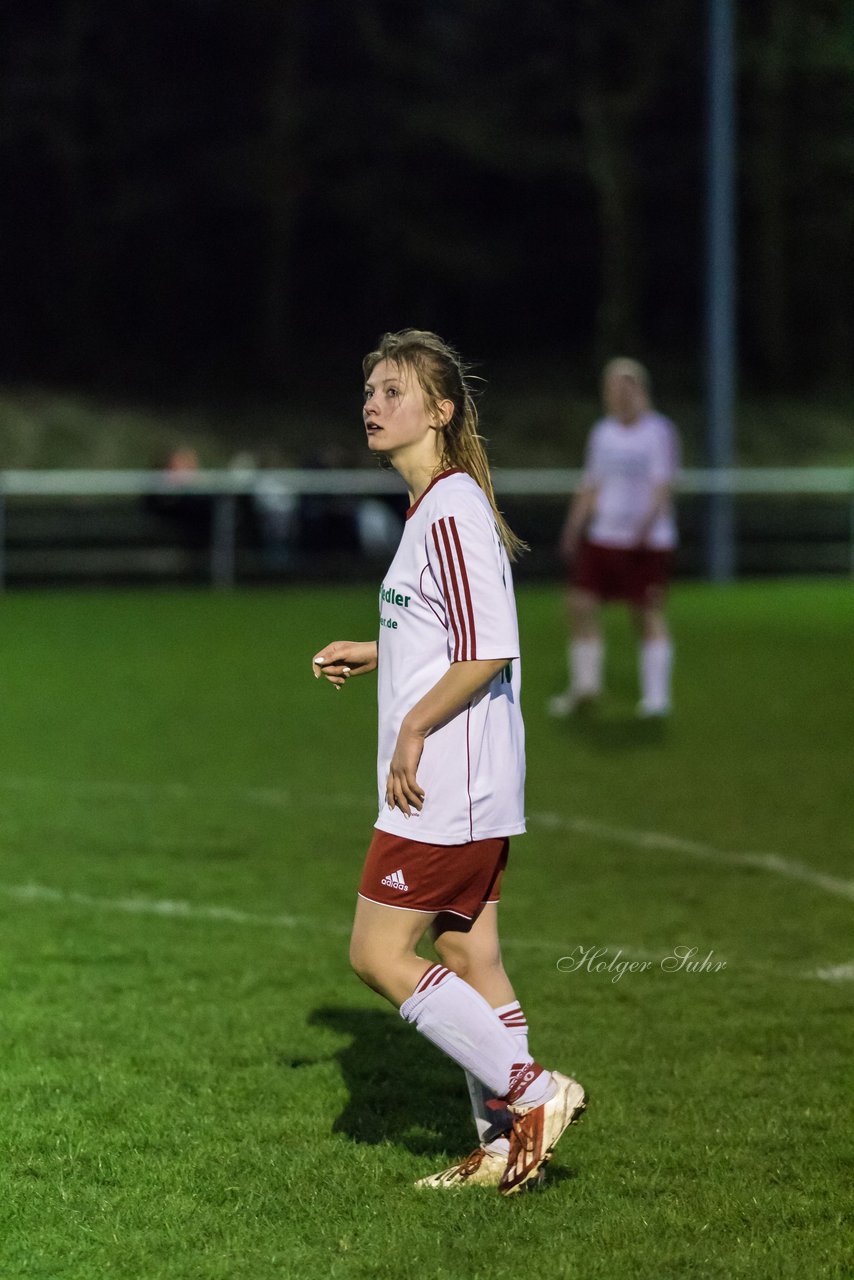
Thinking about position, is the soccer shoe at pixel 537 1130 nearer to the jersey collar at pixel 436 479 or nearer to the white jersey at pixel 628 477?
the jersey collar at pixel 436 479

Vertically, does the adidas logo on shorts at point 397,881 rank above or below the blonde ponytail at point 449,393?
below

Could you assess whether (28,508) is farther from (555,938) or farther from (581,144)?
(581,144)

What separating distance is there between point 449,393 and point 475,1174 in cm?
170

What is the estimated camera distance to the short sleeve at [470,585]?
4008mm

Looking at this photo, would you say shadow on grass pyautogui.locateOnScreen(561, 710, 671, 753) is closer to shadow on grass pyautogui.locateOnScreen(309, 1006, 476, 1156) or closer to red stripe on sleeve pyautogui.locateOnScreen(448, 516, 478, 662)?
shadow on grass pyautogui.locateOnScreen(309, 1006, 476, 1156)

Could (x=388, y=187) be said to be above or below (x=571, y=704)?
above

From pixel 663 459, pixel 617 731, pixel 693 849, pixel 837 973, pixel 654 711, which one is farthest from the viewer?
pixel 654 711

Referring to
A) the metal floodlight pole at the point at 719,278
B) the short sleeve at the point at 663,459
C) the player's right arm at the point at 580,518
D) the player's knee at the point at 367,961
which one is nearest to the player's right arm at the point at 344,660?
the player's knee at the point at 367,961

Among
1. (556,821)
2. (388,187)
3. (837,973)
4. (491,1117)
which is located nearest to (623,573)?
(556,821)

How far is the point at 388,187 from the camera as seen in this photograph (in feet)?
155

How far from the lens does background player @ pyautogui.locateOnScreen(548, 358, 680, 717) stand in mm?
12266

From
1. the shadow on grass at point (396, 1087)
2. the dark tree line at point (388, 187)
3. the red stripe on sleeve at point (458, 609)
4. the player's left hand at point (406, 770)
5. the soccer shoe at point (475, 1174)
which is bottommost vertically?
the shadow on grass at point (396, 1087)

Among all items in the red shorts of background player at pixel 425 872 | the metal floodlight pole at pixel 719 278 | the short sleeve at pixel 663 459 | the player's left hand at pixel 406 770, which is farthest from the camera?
the metal floodlight pole at pixel 719 278

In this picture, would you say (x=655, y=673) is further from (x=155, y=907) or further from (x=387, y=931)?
(x=387, y=931)
